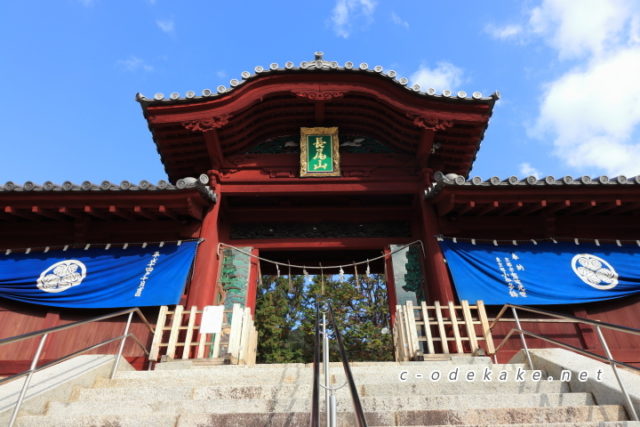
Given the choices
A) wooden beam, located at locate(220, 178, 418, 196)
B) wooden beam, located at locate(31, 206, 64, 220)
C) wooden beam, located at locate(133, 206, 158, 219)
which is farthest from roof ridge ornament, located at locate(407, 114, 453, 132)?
wooden beam, located at locate(31, 206, 64, 220)

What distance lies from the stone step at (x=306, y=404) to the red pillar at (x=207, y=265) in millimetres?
3513

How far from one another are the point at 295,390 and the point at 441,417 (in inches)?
58.5

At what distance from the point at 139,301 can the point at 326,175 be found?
4.78 meters

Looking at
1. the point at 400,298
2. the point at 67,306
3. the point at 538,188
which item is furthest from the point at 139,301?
the point at 538,188

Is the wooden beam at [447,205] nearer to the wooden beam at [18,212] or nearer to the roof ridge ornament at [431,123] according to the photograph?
the roof ridge ornament at [431,123]

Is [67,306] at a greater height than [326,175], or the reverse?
[326,175]

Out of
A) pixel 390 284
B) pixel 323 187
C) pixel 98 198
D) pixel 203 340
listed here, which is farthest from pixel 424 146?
pixel 98 198

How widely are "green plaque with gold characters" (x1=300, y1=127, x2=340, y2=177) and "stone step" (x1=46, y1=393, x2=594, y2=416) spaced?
6.06m

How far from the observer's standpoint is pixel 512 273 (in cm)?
792

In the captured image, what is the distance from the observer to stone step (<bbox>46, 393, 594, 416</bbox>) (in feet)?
12.5

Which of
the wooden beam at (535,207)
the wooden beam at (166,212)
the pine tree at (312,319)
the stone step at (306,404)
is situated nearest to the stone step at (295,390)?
the stone step at (306,404)

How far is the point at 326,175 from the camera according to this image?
9328 mm

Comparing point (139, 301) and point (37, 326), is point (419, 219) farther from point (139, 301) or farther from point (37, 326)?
point (37, 326)

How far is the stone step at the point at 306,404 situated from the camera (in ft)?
12.5
